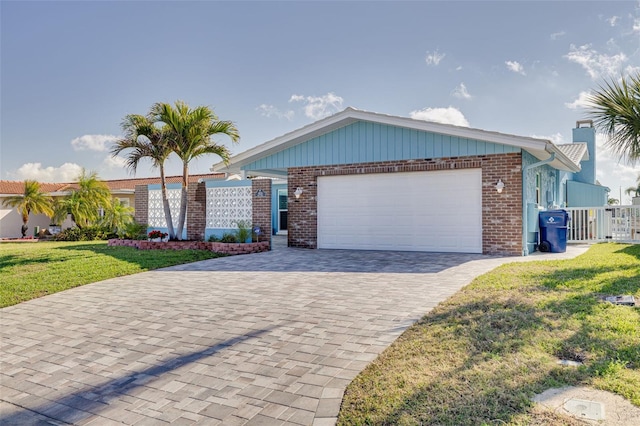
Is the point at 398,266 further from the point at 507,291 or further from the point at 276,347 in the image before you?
the point at 276,347

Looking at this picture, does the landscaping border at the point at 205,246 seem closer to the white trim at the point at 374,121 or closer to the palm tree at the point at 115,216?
the white trim at the point at 374,121

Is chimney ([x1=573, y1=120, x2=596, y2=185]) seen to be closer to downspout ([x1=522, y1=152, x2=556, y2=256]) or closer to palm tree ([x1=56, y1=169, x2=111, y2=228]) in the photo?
downspout ([x1=522, y1=152, x2=556, y2=256])

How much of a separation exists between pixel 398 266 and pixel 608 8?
9425 millimetres

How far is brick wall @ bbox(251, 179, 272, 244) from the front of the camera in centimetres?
1381

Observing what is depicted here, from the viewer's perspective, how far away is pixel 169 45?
13.9 metres

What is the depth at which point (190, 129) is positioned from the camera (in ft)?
43.4

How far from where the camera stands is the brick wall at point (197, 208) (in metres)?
15.3

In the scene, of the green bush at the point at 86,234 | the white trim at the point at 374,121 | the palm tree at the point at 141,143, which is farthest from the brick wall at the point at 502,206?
the green bush at the point at 86,234

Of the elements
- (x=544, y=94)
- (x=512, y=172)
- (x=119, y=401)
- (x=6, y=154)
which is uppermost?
(x=544, y=94)

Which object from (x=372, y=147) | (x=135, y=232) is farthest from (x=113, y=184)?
(x=372, y=147)

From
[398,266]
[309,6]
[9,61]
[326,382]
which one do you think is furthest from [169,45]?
[326,382]

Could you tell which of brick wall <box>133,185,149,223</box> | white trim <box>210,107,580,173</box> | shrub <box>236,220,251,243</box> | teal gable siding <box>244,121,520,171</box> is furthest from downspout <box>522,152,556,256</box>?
brick wall <box>133,185,149,223</box>

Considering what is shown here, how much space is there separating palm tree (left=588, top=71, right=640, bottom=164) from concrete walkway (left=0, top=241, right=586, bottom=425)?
14.4 feet

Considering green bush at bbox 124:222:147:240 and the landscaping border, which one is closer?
the landscaping border
